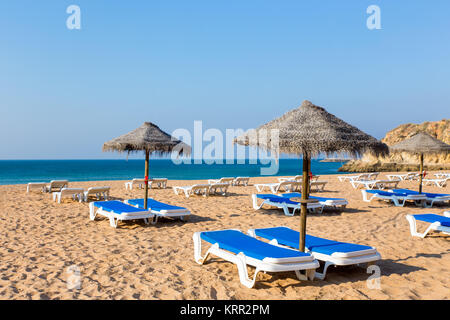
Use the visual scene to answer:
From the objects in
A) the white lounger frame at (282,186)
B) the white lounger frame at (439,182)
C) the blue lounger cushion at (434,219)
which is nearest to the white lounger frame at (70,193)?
the white lounger frame at (282,186)

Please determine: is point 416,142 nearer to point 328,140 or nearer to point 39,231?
point 328,140

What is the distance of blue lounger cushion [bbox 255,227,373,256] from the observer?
14.1 feet

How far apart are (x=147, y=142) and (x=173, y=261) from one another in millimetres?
3839

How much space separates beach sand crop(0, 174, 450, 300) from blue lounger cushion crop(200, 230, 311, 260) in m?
0.35

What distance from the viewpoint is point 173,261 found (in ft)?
15.7

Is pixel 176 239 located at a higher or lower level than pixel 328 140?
lower

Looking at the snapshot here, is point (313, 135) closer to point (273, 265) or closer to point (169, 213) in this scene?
point (273, 265)

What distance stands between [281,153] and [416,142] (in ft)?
29.5

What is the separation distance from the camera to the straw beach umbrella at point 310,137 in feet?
14.6

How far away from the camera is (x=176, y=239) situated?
607 cm

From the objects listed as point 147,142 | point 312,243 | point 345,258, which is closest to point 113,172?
point 147,142

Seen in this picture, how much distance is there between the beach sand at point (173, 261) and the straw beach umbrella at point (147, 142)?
5.63ft

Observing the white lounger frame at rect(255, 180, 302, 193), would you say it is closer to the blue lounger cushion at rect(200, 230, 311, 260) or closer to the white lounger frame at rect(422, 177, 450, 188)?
the white lounger frame at rect(422, 177, 450, 188)
